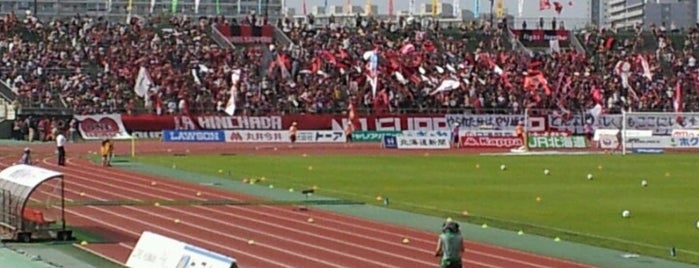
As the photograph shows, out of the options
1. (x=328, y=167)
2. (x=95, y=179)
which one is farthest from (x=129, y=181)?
(x=328, y=167)

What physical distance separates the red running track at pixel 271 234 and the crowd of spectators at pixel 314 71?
36143 millimetres

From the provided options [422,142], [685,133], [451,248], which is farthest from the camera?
[685,133]

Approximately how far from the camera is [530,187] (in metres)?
41.2

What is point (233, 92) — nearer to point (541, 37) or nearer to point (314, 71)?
point (314, 71)

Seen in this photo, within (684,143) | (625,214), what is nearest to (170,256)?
(625,214)

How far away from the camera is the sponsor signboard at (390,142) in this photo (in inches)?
2618

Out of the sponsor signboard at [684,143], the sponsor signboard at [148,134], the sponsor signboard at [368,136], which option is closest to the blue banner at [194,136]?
the sponsor signboard at [148,134]

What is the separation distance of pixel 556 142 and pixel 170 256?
50770 millimetres

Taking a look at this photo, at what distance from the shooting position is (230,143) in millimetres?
69812

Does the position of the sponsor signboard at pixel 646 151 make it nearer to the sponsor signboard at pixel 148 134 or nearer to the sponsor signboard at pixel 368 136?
the sponsor signboard at pixel 368 136

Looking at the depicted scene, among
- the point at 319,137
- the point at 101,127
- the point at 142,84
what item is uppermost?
the point at 142,84

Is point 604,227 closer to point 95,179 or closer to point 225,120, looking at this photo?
point 95,179

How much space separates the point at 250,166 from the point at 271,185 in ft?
31.0

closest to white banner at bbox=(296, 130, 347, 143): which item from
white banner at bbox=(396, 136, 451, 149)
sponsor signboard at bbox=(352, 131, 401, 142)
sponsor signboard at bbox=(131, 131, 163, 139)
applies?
sponsor signboard at bbox=(352, 131, 401, 142)
